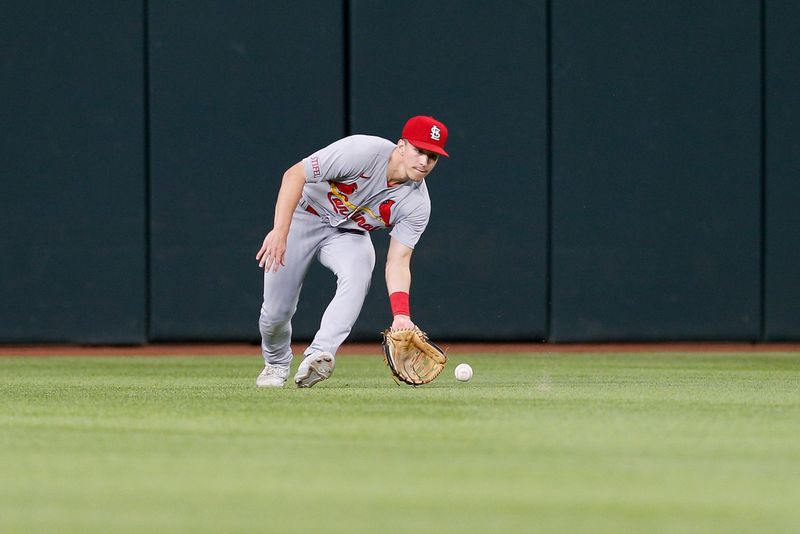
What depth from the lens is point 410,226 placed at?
6086 mm

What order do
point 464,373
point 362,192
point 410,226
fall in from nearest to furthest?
point 362,192, point 410,226, point 464,373

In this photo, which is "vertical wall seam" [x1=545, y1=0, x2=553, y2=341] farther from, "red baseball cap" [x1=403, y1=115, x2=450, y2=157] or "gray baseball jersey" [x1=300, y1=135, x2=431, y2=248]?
"red baseball cap" [x1=403, y1=115, x2=450, y2=157]

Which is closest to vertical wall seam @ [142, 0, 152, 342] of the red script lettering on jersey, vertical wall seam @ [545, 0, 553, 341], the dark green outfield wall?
the dark green outfield wall

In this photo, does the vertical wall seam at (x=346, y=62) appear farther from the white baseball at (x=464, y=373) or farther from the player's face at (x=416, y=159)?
the player's face at (x=416, y=159)

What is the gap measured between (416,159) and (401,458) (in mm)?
2532

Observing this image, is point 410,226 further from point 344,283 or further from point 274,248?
point 274,248

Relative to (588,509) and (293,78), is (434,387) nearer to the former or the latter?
(588,509)

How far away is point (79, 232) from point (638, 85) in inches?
166

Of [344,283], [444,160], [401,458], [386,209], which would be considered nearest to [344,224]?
[386,209]

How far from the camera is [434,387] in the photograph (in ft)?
19.8

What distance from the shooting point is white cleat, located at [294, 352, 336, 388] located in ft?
18.3

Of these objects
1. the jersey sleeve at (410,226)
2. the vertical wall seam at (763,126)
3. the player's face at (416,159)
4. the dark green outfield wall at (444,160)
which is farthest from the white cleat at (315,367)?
the vertical wall seam at (763,126)

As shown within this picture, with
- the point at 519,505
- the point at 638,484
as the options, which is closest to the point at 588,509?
the point at 519,505

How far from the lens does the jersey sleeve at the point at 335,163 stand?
5.77m
